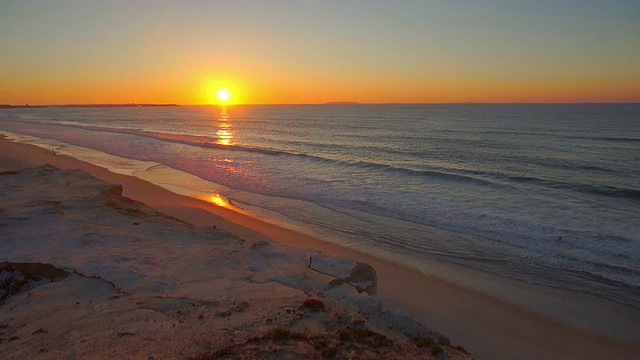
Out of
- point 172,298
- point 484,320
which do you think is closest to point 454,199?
point 484,320

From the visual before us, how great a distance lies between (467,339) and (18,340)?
7.10m

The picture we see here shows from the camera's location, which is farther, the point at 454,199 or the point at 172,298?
the point at 454,199

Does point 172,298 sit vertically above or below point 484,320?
above

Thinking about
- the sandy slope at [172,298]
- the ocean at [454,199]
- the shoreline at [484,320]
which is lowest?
the shoreline at [484,320]

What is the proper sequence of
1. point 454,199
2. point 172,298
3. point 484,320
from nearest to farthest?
point 172,298 < point 484,320 < point 454,199

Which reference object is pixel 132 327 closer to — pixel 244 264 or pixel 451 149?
pixel 244 264

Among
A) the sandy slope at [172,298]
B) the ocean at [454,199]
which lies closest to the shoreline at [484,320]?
the ocean at [454,199]

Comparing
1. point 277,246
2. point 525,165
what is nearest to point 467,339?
point 277,246

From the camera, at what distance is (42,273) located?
7453mm

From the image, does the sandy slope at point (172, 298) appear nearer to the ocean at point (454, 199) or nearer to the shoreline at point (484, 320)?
the shoreline at point (484, 320)

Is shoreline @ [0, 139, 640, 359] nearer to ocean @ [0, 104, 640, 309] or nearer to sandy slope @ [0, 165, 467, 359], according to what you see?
ocean @ [0, 104, 640, 309]

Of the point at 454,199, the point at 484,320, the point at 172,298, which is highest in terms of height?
the point at 172,298

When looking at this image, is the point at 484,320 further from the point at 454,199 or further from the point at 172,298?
the point at 454,199

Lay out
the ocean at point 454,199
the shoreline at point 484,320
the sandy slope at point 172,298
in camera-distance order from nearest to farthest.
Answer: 1. the sandy slope at point 172,298
2. the shoreline at point 484,320
3. the ocean at point 454,199
